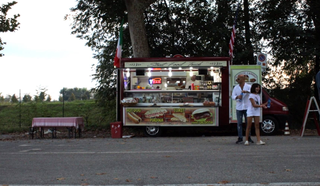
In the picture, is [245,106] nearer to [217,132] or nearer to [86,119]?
[217,132]

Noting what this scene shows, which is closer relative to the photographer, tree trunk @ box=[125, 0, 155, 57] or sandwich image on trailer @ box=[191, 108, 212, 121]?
sandwich image on trailer @ box=[191, 108, 212, 121]

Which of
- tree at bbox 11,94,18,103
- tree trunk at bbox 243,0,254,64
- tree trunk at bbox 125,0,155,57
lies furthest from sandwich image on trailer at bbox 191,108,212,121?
tree at bbox 11,94,18,103

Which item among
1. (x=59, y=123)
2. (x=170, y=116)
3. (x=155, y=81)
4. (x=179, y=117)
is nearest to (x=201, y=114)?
(x=179, y=117)

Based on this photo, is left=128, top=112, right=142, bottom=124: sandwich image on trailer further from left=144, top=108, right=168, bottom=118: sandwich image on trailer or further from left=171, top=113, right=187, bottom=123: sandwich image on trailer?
left=171, top=113, right=187, bottom=123: sandwich image on trailer

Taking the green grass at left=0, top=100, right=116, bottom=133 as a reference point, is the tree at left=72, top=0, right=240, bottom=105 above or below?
above

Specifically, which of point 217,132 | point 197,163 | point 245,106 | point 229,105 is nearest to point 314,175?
point 197,163

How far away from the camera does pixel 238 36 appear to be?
20969mm

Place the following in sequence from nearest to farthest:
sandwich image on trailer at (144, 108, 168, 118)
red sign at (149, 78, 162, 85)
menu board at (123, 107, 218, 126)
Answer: menu board at (123, 107, 218, 126), sandwich image on trailer at (144, 108, 168, 118), red sign at (149, 78, 162, 85)

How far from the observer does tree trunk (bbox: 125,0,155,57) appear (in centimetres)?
1898

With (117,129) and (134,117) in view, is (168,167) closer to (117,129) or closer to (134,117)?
(117,129)

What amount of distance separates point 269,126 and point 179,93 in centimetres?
364

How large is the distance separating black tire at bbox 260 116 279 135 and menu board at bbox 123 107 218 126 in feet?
5.91

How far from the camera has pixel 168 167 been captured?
24.8 ft

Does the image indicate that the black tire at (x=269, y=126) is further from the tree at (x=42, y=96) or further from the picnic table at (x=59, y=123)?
the tree at (x=42, y=96)
